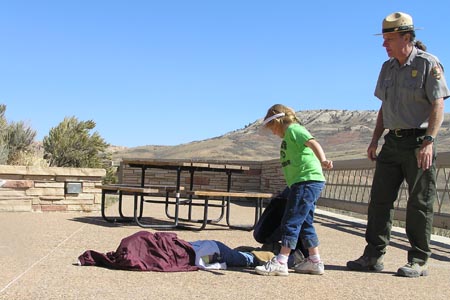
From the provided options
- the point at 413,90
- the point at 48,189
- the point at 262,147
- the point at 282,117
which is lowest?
the point at 48,189

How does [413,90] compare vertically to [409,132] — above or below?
above

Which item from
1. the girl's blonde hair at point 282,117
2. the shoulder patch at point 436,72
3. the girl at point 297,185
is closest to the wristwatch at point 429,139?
the shoulder patch at point 436,72

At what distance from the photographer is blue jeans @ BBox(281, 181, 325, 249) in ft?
16.0

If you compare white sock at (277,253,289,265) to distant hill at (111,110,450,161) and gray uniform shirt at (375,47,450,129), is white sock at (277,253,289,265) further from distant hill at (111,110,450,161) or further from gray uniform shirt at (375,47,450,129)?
distant hill at (111,110,450,161)

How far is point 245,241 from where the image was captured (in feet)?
23.1

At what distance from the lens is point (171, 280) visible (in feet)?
14.5

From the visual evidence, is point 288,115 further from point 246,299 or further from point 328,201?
point 328,201

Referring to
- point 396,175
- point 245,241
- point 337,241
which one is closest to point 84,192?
point 245,241

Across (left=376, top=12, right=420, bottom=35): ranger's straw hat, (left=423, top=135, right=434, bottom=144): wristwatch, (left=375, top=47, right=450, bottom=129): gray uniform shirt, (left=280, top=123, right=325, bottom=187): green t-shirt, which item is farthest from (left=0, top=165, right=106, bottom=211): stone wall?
(left=423, top=135, right=434, bottom=144): wristwatch

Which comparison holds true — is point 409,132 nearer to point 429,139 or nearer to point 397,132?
point 397,132

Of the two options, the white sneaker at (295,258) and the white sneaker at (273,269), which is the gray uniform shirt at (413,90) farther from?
the white sneaker at (273,269)

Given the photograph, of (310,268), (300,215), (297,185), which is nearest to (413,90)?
(297,185)

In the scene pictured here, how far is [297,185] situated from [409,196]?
0.97 metres

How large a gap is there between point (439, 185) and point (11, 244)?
6.04m
